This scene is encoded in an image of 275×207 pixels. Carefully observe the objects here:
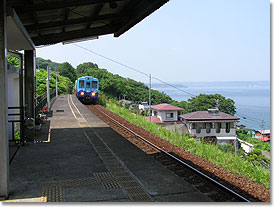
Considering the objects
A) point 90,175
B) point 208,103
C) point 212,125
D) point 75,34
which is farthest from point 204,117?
point 208,103

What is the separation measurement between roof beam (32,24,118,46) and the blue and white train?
1441cm

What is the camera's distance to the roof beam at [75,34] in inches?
390

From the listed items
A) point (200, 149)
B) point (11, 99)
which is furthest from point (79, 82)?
point (200, 149)

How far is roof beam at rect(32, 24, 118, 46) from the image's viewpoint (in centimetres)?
991

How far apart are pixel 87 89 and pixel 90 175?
64.5 feet

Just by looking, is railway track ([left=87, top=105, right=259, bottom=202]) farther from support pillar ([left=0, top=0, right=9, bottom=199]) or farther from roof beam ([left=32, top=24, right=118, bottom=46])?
roof beam ([left=32, top=24, right=118, bottom=46])

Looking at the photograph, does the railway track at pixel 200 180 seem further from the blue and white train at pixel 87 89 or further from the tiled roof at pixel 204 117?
the tiled roof at pixel 204 117

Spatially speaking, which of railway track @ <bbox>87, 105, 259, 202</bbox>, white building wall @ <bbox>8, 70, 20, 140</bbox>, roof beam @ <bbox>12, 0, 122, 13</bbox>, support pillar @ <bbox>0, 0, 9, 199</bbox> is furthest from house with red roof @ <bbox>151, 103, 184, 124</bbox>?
support pillar @ <bbox>0, 0, 9, 199</bbox>

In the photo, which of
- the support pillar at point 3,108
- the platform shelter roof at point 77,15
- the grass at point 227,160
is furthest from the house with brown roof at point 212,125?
the support pillar at point 3,108

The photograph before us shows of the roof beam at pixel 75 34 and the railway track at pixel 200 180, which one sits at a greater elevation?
the roof beam at pixel 75 34

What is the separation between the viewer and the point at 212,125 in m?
29.8

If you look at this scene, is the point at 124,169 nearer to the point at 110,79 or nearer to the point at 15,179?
the point at 15,179

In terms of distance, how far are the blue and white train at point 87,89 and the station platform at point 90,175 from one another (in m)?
15.9

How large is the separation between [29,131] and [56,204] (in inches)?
190
